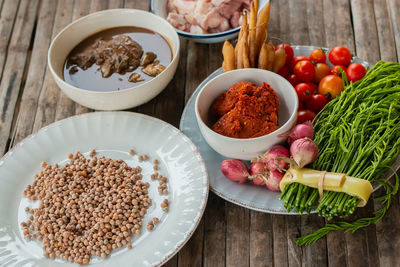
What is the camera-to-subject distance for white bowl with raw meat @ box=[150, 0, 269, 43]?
89.4 inches

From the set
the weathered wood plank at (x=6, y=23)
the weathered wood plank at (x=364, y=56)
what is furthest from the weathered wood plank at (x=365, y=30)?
the weathered wood plank at (x=6, y=23)

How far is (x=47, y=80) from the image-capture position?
7.88ft

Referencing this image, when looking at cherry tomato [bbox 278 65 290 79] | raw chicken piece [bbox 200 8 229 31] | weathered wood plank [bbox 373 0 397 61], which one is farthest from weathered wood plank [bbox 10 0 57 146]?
weathered wood plank [bbox 373 0 397 61]

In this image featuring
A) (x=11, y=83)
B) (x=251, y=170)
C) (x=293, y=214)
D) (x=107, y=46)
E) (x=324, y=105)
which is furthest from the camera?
(x=11, y=83)

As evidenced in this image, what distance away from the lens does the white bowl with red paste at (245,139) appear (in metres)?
1.73

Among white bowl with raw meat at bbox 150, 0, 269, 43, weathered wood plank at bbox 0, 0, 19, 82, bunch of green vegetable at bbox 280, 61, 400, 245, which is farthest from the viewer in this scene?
weathered wood plank at bbox 0, 0, 19, 82

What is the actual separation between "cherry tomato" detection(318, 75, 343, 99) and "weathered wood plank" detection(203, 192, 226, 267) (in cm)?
73

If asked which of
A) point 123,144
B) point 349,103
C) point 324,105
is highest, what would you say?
point 349,103

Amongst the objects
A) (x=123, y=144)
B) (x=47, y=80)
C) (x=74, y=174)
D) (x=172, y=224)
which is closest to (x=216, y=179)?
(x=172, y=224)

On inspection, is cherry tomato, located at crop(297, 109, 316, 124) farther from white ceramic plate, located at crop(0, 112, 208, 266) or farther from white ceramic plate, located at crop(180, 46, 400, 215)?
white ceramic plate, located at crop(0, 112, 208, 266)

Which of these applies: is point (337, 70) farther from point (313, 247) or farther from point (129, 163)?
point (129, 163)

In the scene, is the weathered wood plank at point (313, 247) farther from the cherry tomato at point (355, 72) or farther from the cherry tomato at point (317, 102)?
the cherry tomato at point (355, 72)

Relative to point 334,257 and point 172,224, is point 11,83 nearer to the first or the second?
point 172,224

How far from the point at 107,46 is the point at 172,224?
1.00 m
